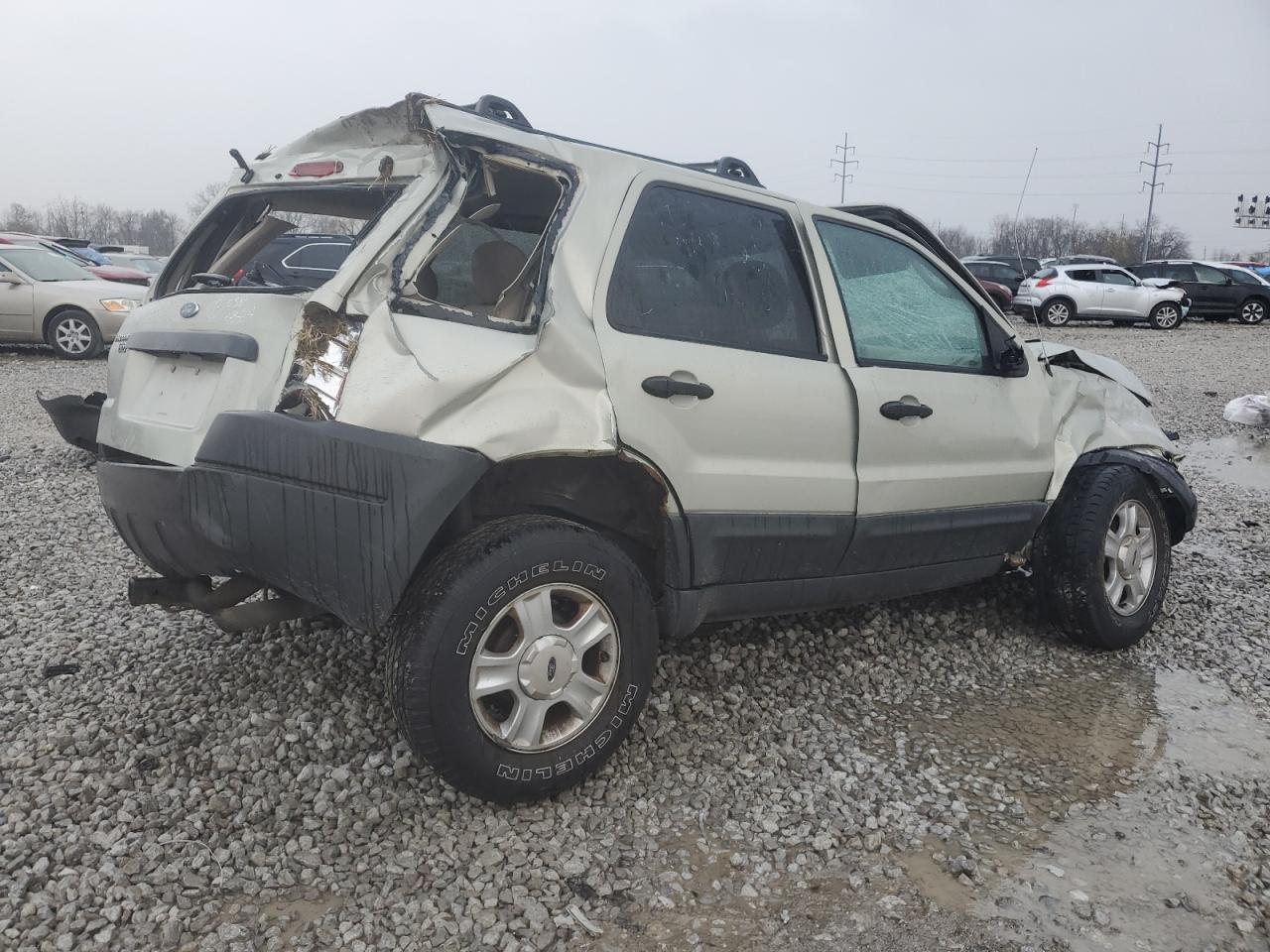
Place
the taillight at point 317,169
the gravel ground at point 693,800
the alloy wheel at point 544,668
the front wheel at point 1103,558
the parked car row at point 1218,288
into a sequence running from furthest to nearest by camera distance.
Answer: the parked car row at point 1218,288 < the front wheel at point 1103,558 < the taillight at point 317,169 < the alloy wheel at point 544,668 < the gravel ground at point 693,800

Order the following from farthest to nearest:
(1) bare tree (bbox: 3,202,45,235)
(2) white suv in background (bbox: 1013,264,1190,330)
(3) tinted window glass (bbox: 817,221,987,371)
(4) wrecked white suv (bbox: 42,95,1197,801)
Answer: (1) bare tree (bbox: 3,202,45,235) < (2) white suv in background (bbox: 1013,264,1190,330) < (3) tinted window glass (bbox: 817,221,987,371) < (4) wrecked white suv (bbox: 42,95,1197,801)

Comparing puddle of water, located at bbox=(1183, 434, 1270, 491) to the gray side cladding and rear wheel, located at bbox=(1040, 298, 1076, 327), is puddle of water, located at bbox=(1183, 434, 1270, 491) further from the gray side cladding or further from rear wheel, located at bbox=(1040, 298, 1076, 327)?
rear wheel, located at bbox=(1040, 298, 1076, 327)

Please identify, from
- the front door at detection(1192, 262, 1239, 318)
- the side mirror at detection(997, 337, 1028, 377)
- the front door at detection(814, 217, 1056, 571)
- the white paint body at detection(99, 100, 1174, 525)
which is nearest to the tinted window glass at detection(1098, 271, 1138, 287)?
the front door at detection(1192, 262, 1239, 318)

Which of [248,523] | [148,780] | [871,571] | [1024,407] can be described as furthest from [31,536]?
[1024,407]

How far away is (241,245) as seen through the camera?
347 cm

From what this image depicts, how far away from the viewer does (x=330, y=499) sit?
232 cm

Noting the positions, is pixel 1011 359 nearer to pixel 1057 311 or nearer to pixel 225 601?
pixel 225 601

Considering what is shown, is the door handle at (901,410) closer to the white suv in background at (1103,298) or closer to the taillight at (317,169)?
the taillight at (317,169)

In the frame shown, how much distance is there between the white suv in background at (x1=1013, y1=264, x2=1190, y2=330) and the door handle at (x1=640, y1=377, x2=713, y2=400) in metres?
21.5

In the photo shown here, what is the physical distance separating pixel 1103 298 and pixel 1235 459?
1546 cm

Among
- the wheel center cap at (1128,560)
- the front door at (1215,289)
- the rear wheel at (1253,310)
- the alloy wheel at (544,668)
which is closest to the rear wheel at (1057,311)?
the front door at (1215,289)

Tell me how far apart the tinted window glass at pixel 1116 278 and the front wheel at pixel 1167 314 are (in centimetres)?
82

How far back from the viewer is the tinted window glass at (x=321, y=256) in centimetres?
268

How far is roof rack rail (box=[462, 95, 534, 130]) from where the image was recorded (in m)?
2.84
